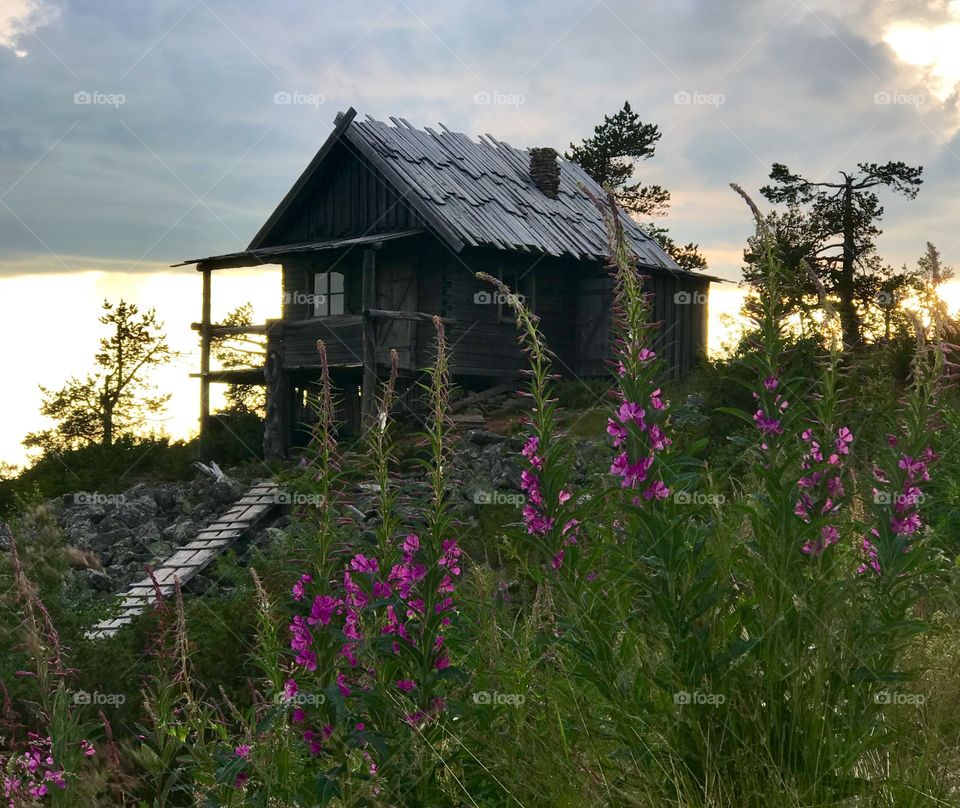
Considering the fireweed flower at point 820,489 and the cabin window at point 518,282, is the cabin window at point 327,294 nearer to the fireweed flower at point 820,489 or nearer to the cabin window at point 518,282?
the cabin window at point 518,282

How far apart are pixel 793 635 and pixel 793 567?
0.85 feet

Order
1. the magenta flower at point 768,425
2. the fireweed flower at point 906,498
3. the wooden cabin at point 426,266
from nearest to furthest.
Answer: the magenta flower at point 768,425 → the fireweed flower at point 906,498 → the wooden cabin at point 426,266

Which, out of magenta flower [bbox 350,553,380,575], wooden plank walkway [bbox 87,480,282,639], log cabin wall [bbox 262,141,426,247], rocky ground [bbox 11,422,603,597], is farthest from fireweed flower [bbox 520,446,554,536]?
log cabin wall [bbox 262,141,426,247]

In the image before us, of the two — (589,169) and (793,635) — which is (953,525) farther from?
(589,169)

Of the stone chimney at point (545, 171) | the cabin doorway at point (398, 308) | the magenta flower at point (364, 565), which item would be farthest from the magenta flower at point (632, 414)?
the stone chimney at point (545, 171)

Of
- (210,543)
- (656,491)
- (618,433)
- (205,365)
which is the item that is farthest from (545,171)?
(656,491)

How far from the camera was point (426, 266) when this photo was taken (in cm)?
2361

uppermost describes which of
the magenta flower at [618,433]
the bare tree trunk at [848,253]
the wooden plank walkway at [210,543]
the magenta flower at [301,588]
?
the bare tree trunk at [848,253]

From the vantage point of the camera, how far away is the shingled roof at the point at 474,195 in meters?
21.8

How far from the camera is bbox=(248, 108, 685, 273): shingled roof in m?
21.8

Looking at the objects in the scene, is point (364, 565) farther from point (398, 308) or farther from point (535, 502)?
→ point (398, 308)

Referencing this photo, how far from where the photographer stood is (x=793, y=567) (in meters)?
4.11

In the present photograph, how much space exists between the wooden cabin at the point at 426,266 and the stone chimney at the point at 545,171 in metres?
0.04

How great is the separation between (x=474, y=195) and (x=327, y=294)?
464 centimetres
